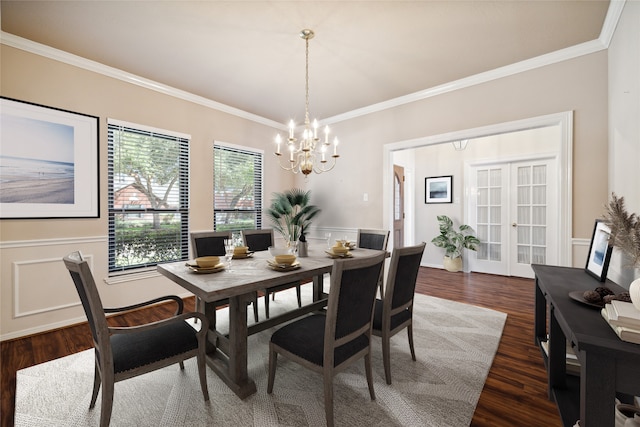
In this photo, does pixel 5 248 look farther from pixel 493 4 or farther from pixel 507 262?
pixel 507 262

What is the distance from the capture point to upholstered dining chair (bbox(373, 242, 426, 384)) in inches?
73.4

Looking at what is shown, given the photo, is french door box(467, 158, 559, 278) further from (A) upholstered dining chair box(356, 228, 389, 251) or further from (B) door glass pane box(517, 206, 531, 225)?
(A) upholstered dining chair box(356, 228, 389, 251)

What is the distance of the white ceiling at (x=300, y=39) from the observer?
2.22m

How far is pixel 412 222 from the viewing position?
621cm

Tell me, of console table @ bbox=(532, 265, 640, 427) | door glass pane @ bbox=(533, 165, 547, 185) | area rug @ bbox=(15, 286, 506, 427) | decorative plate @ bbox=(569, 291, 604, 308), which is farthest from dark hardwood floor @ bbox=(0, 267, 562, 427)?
door glass pane @ bbox=(533, 165, 547, 185)

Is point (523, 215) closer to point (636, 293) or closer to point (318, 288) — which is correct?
point (318, 288)

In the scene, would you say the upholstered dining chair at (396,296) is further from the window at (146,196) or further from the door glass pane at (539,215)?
the door glass pane at (539,215)

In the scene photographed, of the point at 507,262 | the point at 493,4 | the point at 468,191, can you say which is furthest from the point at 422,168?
the point at 493,4

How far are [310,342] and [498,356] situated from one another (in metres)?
1.73

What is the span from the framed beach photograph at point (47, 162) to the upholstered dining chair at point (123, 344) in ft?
Result: 6.37

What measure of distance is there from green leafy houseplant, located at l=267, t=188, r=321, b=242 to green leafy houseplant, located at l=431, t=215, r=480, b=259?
2.55 metres

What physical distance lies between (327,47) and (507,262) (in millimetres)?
4797

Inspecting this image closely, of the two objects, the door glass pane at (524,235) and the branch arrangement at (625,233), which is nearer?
the branch arrangement at (625,233)

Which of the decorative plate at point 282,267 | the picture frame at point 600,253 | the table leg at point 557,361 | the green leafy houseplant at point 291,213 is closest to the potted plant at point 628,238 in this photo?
the picture frame at point 600,253
